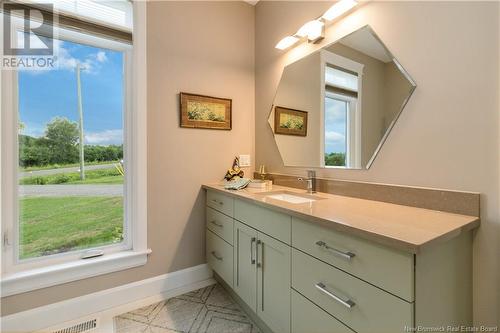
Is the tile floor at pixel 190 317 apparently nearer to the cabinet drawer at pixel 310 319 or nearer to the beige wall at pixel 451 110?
the cabinet drawer at pixel 310 319

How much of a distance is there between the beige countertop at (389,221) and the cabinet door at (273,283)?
0.78 feet

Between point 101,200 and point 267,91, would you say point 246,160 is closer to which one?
point 267,91

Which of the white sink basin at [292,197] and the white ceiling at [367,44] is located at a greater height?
the white ceiling at [367,44]

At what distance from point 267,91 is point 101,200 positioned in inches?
66.6

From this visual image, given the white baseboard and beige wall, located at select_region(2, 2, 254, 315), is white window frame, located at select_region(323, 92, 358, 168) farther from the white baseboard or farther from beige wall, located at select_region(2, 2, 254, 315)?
the white baseboard

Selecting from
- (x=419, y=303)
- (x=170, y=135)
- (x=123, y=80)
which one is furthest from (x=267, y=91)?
(x=419, y=303)

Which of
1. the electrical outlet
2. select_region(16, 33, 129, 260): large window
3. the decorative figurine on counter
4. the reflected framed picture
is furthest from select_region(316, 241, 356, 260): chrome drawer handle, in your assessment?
select_region(16, 33, 129, 260): large window

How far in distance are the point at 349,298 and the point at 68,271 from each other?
1750 mm

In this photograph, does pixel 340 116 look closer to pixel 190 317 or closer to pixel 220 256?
pixel 220 256

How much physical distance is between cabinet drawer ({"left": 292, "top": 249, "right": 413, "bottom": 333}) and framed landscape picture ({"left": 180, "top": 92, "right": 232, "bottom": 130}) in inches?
54.3

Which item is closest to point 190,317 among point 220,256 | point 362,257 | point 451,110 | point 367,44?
point 220,256

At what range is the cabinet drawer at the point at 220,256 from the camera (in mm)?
1725

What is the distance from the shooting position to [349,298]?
0.89 metres

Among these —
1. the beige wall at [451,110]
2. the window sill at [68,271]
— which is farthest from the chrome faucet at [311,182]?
the window sill at [68,271]
